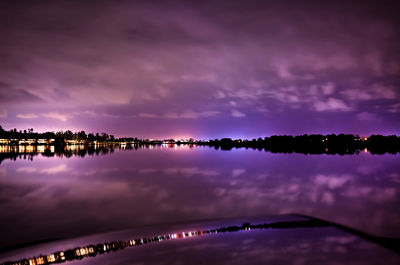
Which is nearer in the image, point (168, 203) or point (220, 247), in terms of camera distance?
point (220, 247)

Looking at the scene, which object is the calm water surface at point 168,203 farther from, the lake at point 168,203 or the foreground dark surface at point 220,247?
the foreground dark surface at point 220,247

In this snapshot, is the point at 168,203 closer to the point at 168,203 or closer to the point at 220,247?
the point at 168,203

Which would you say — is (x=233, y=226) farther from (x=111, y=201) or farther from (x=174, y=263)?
(x=111, y=201)

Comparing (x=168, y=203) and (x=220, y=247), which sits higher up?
(x=220, y=247)

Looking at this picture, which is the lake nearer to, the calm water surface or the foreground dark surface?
the calm water surface

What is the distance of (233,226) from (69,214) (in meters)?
8.96

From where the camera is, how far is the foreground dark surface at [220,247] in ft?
27.7

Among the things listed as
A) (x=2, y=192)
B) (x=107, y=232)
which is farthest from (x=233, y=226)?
(x=2, y=192)

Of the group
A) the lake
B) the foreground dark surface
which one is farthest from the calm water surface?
the foreground dark surface

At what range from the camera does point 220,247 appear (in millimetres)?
9422

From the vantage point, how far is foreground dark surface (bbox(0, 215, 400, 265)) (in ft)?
27.7

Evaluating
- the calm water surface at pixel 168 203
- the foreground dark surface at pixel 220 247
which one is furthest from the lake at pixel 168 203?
the foreground dark surface at pixel 220 247

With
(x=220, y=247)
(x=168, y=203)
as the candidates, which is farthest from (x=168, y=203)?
(x=220, y=247)

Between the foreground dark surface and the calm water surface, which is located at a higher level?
the foreground dark surface
